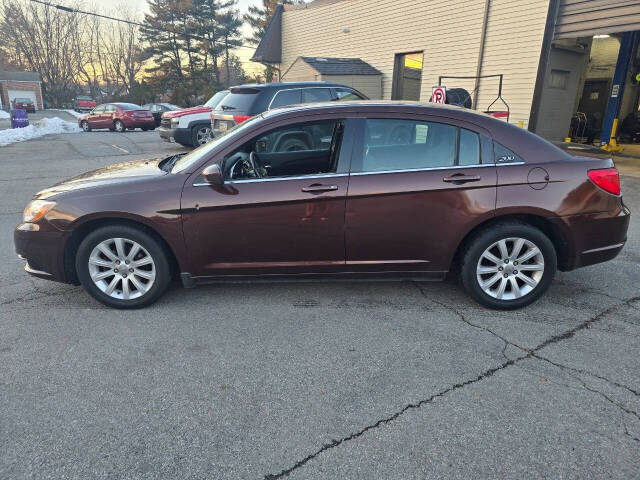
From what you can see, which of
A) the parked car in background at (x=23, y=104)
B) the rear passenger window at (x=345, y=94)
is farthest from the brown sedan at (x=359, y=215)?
the parked car in background at (x=23, y=104)

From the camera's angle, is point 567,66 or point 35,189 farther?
point 567,66

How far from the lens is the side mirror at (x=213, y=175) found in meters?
3.46

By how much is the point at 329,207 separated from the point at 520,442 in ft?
6.64

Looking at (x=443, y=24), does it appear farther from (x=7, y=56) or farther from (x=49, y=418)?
(x=7, y=56)

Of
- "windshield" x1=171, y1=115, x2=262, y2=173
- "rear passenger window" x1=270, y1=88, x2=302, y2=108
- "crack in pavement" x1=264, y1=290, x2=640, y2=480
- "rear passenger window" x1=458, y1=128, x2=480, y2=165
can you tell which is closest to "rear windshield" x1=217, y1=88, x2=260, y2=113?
"rear passenger window" x1=270, y1=88, x2=302, y2=108

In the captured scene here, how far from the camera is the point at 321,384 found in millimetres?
2768

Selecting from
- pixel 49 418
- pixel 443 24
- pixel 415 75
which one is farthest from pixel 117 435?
pixel 415 75

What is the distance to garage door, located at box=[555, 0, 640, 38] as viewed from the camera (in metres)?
9.58

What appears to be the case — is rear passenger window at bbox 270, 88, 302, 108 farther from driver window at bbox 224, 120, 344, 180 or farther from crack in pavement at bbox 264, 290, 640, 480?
crack in pavement at bbox 264, 290, 640, 480

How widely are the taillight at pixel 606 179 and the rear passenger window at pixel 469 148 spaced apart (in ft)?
3.02

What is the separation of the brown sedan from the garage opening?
14638 mm

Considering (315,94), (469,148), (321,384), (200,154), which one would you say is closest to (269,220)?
(200,154)

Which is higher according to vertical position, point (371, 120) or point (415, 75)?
point (415, 75)

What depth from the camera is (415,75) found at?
17922 mm
